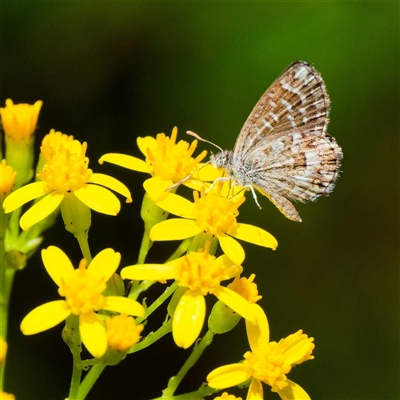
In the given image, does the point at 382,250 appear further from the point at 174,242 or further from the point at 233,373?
the point at 233,373

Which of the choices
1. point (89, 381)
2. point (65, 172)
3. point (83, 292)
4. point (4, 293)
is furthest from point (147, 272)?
point (4, 293)

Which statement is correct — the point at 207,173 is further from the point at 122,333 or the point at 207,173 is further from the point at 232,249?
the point at 122,333

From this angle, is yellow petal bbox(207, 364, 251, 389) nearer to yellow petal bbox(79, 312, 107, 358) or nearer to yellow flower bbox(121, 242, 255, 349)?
yellow flower bbox(121, 242, 255, 349)

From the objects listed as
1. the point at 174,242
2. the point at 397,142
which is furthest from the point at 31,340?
the point at 397,142

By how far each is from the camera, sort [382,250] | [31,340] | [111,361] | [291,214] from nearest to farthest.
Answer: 1. [111,361]
2. [291,214]
3. [31,340]
4. [382,250]

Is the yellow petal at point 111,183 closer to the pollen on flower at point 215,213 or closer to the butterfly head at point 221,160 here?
the pollen on flower at point 215,213

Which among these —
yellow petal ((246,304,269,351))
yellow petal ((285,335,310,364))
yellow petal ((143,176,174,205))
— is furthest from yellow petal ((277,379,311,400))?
yellow petal ((143,176,174,205))
